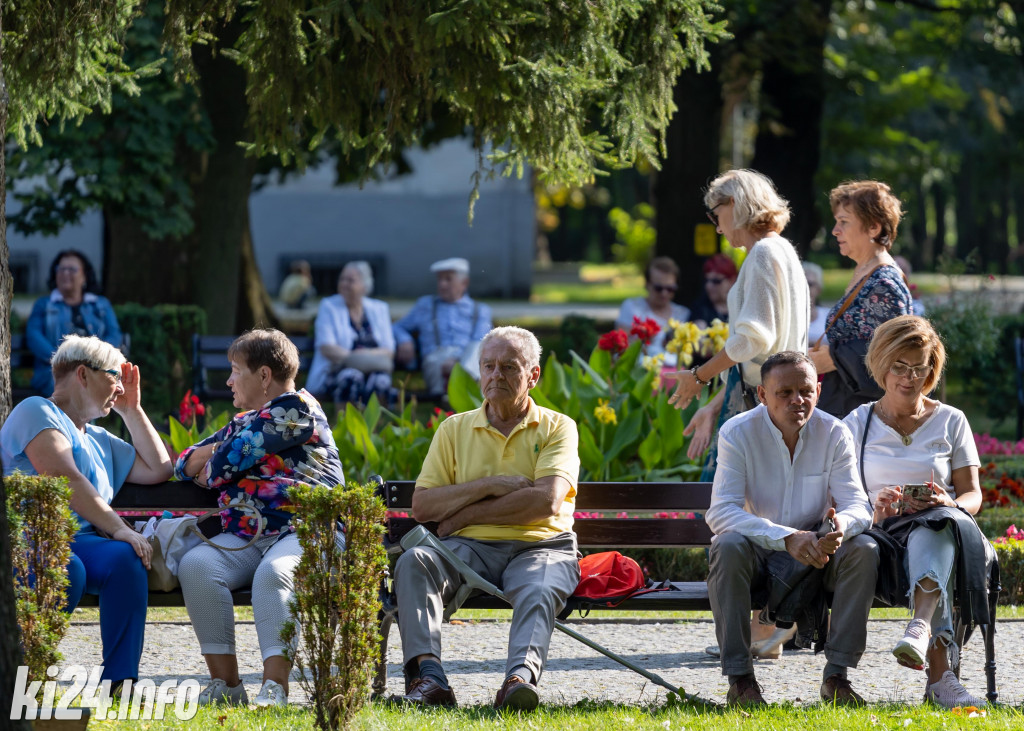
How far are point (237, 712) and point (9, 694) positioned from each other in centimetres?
125

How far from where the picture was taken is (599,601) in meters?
4.88

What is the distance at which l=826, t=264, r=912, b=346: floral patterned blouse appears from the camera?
5.41 meters

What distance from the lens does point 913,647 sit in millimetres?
4406

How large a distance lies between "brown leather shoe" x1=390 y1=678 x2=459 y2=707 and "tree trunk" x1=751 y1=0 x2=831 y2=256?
12.6 m

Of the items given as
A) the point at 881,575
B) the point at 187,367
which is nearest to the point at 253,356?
the point at 881,575

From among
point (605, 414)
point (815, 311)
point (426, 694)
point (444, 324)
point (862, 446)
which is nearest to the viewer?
point (426, 694)

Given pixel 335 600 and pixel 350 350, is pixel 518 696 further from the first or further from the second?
pixel 350 350

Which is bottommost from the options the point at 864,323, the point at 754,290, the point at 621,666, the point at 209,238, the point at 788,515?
the point at 621,666

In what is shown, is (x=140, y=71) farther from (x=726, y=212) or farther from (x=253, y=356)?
(x=726, y=212)

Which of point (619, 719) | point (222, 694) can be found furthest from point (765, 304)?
point (222, 694)

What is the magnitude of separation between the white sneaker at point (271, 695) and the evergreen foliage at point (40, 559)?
2.38 feet

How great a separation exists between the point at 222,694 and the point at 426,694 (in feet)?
2.43

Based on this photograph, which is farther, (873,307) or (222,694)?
(873,307)

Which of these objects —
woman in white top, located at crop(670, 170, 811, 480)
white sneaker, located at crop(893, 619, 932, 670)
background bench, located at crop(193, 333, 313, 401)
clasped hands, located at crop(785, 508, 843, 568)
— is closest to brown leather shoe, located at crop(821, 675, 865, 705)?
white sneaker, located at crop(893, 619, 932, 670)
